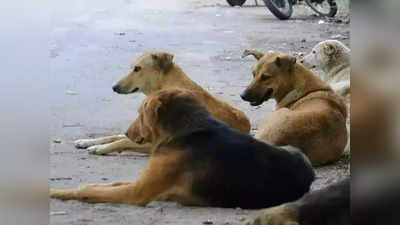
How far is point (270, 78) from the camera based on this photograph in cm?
346

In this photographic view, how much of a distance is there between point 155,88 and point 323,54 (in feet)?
2.79

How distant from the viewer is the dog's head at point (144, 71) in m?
3.00

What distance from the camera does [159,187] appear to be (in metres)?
2.94

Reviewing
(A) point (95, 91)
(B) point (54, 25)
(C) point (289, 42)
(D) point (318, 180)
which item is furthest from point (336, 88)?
(B) point (54, 25)

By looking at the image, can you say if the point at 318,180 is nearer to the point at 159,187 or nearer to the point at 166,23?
the point at 159,187

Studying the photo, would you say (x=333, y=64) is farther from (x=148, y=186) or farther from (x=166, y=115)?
(x=148, y=186)

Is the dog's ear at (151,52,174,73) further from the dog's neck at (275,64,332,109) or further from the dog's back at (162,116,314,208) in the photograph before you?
the dog's neck at (275,64,332,109)

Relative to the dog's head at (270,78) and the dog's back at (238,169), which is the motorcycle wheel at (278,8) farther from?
the dog's back at (238,169)

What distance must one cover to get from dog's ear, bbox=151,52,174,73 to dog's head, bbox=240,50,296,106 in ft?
1.06

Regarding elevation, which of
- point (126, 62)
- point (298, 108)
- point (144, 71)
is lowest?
point (298, 108)

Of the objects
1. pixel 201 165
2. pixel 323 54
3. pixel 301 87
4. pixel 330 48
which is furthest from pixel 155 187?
pixel 323 54

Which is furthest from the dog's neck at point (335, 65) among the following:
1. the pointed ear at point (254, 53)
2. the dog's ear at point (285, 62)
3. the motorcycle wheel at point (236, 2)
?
the motorcycle wheel at point (236, 2)

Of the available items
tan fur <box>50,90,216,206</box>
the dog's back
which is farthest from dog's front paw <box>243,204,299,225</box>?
tan fur <box>50,90,216,206</box>

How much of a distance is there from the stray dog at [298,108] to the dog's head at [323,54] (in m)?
0.07
